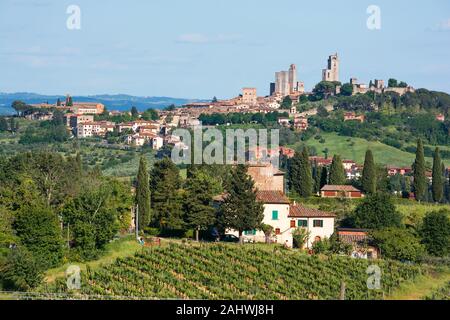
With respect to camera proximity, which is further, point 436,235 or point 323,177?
point 323,177

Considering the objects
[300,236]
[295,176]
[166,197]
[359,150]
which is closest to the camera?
[300,236]

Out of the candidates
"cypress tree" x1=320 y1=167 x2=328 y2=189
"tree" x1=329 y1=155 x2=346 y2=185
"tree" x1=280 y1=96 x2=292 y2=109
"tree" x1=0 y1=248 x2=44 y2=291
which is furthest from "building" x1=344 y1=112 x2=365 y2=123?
"tree" x1=0 y1=248 x2=44 y2=291

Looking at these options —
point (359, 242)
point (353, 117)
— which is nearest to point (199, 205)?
point (359, 242)

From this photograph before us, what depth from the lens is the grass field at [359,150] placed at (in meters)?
89.1

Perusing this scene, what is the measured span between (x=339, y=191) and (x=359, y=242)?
14.5 meters

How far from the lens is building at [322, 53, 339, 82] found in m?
158

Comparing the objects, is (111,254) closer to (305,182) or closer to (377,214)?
(377,214)

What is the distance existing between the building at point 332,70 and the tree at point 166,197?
120m

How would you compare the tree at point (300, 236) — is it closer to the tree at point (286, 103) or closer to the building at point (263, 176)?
the building at point (263, 176)

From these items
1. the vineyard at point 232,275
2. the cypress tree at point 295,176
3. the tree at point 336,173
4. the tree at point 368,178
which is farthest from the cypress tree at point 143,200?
the tree at point 368,178

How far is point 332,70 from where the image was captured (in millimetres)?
159750
